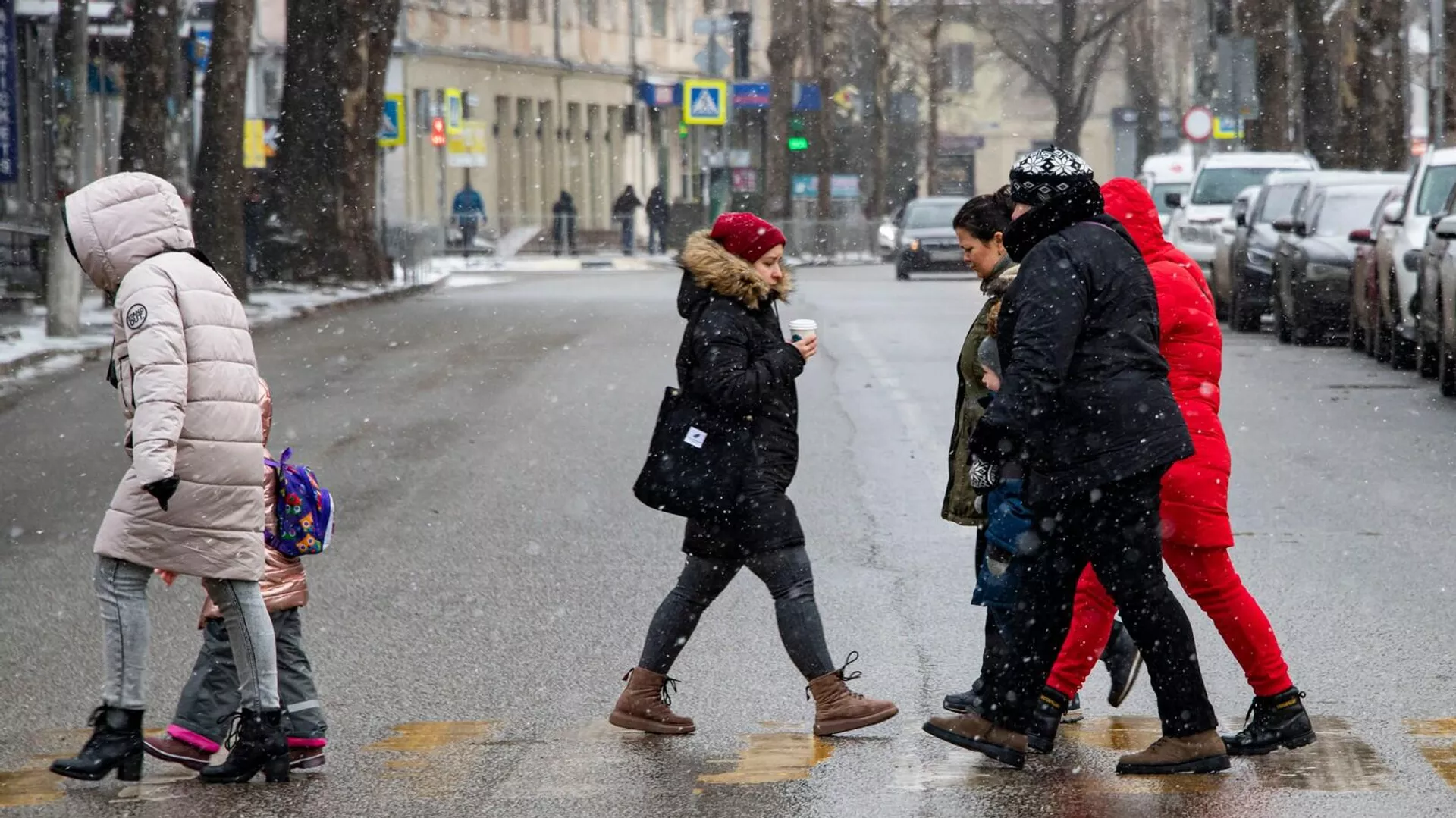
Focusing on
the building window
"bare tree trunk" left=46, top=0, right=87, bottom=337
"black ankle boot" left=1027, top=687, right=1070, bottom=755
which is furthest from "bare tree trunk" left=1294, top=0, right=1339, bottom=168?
the building window

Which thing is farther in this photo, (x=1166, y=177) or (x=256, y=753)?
(x=1166, y=177)

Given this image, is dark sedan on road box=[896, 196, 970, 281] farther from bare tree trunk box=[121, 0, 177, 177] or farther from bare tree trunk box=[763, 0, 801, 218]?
bare tree trunk box=[121, 0, 177, 177]

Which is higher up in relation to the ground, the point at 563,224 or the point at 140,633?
the point at 140,633

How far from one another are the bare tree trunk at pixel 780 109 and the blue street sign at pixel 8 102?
34.2 metres

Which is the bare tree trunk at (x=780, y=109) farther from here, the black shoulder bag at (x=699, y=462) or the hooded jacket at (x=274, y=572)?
the hooded jacket at (x=274, y=572)

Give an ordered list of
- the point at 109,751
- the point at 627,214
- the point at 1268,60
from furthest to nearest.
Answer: the point at 627,214 → the point at 1268,60 → the point at 109,751

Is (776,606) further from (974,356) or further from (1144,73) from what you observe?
(1144,73)

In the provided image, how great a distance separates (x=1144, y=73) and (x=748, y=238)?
233ft

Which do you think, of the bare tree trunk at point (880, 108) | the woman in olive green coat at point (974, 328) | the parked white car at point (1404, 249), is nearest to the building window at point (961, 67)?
the bare tree trunk at point (880, 108)

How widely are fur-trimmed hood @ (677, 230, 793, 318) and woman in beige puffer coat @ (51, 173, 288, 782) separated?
1210 mm

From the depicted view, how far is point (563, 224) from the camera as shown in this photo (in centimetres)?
5928

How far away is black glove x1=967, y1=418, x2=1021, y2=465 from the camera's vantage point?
5719 millimetres

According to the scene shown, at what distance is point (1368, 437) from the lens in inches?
568

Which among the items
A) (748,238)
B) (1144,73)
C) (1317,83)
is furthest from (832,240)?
(748,238)
